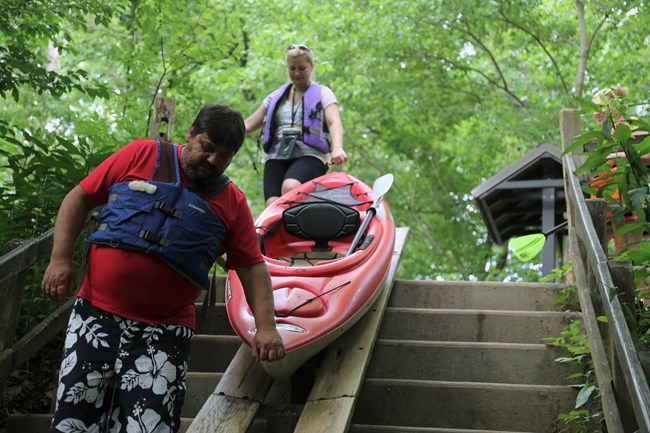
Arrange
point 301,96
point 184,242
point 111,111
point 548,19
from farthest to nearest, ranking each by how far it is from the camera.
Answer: point 548,19
point 111,111
point 301,96
point 184,242

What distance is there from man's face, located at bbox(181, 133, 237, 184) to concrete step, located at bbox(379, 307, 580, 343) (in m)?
3.01

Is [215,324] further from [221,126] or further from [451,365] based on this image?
[221,126]

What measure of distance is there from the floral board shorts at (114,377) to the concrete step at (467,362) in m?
2.50

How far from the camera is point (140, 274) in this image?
298 cm

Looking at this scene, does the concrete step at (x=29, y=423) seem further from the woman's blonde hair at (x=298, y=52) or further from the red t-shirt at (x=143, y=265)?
the woman's blonde hair at (x=298, y=52)

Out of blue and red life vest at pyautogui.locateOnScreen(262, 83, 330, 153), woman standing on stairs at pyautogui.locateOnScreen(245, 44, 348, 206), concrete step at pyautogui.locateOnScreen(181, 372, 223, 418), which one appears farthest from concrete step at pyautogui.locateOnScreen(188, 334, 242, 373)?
blue and red life vest at pyautogui.locateOnScreen(262, 83, 330, 153)

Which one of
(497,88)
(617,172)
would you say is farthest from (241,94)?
(617,172)

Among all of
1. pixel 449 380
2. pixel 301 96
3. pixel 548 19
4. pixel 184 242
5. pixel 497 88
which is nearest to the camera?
pixel 184 242

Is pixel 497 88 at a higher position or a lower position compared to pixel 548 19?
lower

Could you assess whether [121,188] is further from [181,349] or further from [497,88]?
[497,88]

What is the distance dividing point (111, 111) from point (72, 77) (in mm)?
1999

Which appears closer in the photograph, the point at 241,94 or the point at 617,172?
the point at 617,172

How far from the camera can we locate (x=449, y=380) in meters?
5.27

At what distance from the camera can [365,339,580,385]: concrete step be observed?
510cm
